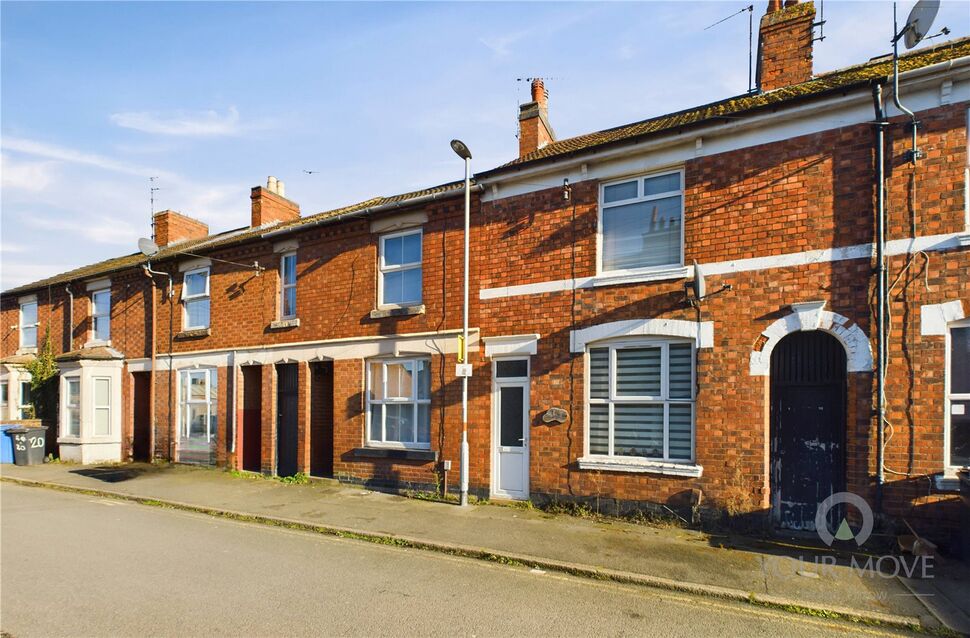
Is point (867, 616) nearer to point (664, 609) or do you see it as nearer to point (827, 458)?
point (664, 609)

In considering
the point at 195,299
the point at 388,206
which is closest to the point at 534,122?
the point at 388,206

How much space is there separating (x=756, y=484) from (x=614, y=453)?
2093 millimetres

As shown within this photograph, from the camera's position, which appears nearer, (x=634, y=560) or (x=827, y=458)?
(x=634, y=560)

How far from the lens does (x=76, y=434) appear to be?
54.5 feet

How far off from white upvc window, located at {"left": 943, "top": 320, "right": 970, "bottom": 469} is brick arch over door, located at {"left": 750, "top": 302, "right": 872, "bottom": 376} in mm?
873

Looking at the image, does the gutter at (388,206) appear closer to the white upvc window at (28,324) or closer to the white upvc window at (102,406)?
the white upvc window at (102,406)

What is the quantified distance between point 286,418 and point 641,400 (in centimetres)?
864

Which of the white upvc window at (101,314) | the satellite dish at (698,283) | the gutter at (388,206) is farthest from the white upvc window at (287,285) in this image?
the satellite dish at (698,283)

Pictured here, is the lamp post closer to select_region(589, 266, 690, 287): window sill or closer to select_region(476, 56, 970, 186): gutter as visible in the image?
select_region(476, 56, 970, 186): gutter

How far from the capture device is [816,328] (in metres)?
7.59

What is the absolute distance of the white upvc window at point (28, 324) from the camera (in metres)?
19.9

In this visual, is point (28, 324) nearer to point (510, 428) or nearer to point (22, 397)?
point (22, 397)

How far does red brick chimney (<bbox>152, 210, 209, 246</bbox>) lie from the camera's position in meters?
19.1

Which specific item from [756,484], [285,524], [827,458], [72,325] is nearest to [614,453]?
[756,484]
